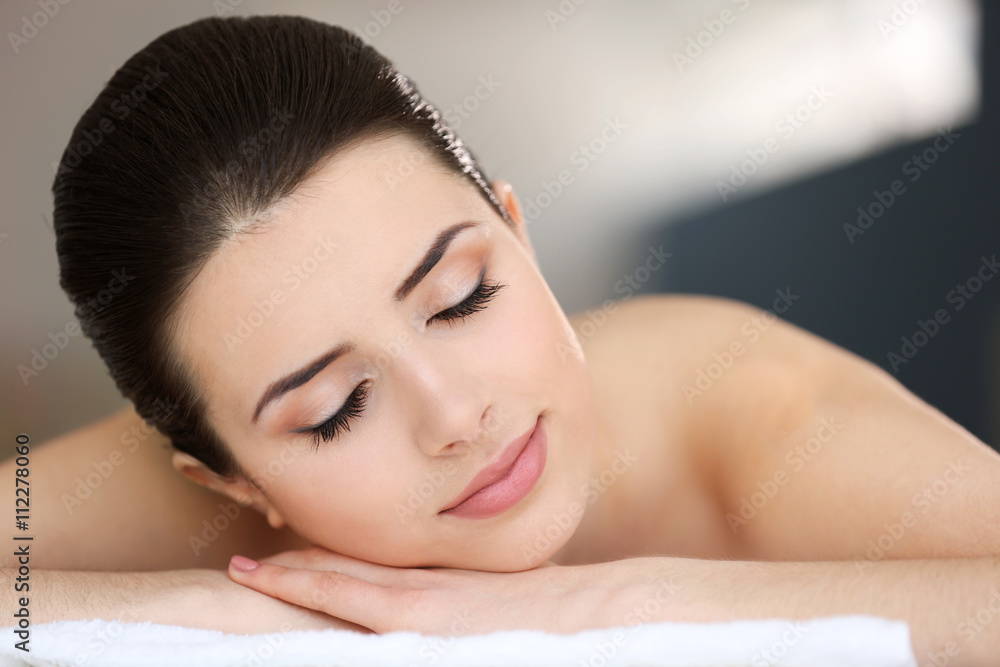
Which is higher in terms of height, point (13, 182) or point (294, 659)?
point (13, 182)

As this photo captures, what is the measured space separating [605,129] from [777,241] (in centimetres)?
58

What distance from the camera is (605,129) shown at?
87.0 inches

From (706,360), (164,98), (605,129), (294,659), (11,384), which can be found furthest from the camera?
(605,129)

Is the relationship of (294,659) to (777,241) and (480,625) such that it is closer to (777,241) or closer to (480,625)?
(480,625)

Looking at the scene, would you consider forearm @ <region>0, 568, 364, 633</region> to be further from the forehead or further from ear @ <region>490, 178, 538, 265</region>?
ear @ <region>490, 178, 538, 265</region>

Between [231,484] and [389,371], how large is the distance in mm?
360

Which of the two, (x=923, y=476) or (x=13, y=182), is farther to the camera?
(x=13, y=182)

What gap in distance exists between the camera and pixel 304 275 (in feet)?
2.77

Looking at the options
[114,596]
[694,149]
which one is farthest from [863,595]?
[694,149]

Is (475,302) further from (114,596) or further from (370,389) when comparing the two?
(114,596)

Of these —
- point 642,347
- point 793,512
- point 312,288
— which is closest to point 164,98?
point 312,288

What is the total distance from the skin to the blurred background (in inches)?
35.5

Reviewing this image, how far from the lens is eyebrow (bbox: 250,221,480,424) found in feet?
2.75

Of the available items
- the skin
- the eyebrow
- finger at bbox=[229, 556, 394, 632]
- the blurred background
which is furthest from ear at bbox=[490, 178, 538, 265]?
the blurred background
